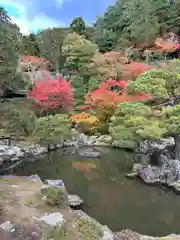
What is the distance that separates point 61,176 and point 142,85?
517cm

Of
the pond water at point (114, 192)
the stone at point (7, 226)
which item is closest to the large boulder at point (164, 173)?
the pond water at point (114, 192)

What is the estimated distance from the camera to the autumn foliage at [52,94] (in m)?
22.2

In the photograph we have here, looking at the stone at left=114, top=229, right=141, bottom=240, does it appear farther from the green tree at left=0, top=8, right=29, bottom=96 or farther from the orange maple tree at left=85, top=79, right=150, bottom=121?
the orange maple tree at left=85, top=79, right=150, bottom=121

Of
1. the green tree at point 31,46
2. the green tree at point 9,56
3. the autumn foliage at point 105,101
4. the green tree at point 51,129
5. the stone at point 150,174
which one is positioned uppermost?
the green tree at point 31,46

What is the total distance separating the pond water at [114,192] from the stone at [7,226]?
9.64 feet

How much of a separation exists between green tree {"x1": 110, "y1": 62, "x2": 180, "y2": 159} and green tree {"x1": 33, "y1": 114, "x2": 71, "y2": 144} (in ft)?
14.2

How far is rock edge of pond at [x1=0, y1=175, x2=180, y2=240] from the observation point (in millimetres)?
6969

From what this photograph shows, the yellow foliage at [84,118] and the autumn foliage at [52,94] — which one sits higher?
the autumn foliage at [52,94]

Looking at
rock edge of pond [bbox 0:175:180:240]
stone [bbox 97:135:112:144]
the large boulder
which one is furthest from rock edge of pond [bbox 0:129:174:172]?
rock edge of pond [bbox 0:175:180:240]

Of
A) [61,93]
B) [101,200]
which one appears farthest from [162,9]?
[101,200]

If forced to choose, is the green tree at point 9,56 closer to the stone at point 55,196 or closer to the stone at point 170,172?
the stone at point 55,196

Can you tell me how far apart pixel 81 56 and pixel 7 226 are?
74.2ft

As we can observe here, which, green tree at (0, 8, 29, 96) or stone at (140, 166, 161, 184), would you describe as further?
stone at (140, 166, 161, 184)

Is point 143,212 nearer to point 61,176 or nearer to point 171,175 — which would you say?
point 171,175
